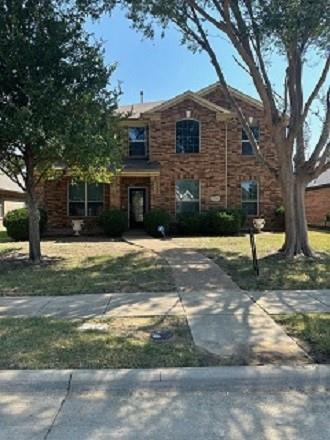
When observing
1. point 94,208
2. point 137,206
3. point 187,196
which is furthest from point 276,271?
point 94,208

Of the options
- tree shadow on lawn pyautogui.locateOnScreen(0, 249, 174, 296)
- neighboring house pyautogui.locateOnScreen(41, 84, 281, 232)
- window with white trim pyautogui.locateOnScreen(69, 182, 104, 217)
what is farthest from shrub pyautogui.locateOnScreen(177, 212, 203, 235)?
tree shadow on lawn pyautogui.locateOnScreen(0, 249, 174, 296)

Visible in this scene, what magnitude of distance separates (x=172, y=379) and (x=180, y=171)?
18094 mm

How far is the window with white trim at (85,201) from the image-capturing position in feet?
73.0

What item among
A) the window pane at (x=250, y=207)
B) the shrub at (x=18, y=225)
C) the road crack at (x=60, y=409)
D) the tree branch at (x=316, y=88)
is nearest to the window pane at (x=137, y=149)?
the window pane at (x=250, y=207)

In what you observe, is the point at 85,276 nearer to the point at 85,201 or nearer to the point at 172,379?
the point at 172,379

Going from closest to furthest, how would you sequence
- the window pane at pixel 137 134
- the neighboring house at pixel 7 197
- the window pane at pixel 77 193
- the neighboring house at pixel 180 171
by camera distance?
the neighboring house at pixel 180 171 → the window pane at pixel 77 193 → the window pane at pixel 137 134 → the neighboring house at pixel 7 197

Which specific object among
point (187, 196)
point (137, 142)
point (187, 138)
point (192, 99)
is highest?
point (192, 99)

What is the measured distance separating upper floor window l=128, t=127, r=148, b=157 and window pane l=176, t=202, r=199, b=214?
3131mm

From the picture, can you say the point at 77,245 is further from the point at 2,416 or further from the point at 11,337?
the point at 2,416

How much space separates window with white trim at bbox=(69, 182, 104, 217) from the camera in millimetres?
22266

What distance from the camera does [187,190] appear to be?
22406 mm

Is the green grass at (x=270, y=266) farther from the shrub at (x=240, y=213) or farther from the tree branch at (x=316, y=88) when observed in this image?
the shrub at (x=240, y=213)

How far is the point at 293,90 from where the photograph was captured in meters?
12.8

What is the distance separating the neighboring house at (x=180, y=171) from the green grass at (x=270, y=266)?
591 centimetres
